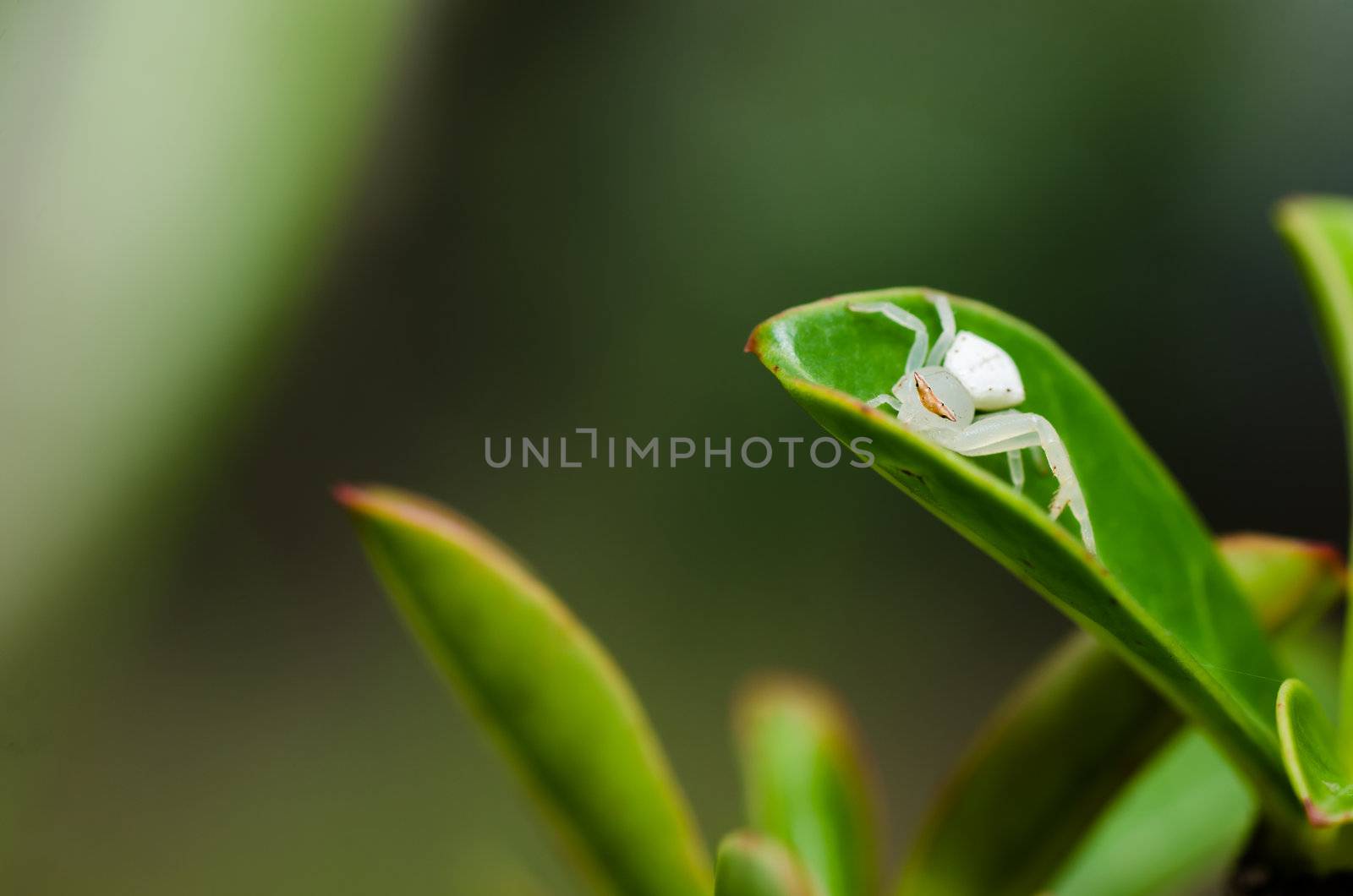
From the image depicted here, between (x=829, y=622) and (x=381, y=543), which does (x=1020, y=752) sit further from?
(x=829, y=622)

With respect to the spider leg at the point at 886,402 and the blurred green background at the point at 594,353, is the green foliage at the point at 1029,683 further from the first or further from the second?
the blurred green background at the point at 594,353

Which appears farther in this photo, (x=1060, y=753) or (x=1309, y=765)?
(x=1060, y=753)

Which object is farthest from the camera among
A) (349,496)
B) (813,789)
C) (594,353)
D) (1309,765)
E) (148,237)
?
(594,353)

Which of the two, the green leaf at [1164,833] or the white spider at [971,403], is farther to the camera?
the green leaf at [1164,833]

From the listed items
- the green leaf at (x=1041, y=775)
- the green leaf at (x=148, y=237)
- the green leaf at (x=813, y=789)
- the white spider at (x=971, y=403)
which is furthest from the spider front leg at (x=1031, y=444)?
the green leaf at (x=148, y=237)

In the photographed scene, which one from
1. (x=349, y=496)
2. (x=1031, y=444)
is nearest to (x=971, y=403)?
(x=1031, y=444)

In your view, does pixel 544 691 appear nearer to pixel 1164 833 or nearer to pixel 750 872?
pixel 750 872

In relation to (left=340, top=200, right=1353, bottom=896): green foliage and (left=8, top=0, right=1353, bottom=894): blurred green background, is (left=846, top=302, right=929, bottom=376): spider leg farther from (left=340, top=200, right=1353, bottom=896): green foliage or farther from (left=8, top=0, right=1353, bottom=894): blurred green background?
(left=8, top=0, right=1353, bottom=894): blurred green background
